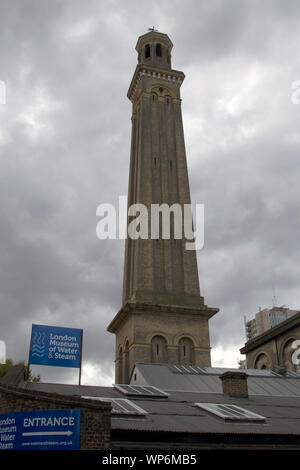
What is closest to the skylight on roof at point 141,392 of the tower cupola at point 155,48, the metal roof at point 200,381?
the metal roof at point 200,381

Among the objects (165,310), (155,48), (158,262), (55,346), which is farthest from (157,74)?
(55,346)

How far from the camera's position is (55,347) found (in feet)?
83.9

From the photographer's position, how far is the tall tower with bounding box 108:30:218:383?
1460 inches

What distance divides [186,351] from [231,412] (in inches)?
821

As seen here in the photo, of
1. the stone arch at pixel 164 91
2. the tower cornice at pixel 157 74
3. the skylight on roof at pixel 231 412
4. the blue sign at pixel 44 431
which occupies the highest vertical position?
the tower cornice at pixel 157 74

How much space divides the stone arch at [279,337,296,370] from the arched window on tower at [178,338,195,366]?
30.1ft

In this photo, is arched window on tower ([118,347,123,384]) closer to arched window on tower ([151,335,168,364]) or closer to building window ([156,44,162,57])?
arched window on tower ([151,335,168,364])

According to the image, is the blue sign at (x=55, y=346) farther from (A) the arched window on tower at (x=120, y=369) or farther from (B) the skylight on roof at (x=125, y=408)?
(A) the arched window on tower at (x=120, y=369)

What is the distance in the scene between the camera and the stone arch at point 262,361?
4462 centimetres

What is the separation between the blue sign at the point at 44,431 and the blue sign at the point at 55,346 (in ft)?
40.3

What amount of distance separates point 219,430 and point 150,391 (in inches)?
256

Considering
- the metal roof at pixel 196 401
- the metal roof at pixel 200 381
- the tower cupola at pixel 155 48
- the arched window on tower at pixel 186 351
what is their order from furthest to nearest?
the tower cupola at pixel 155 48 < the arched window on tower at pixel 186 351 < the metal roof at pixel 200 381 < the metal roof at pixel 196 401

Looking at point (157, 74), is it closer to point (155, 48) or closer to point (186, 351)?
point (155, 48)
